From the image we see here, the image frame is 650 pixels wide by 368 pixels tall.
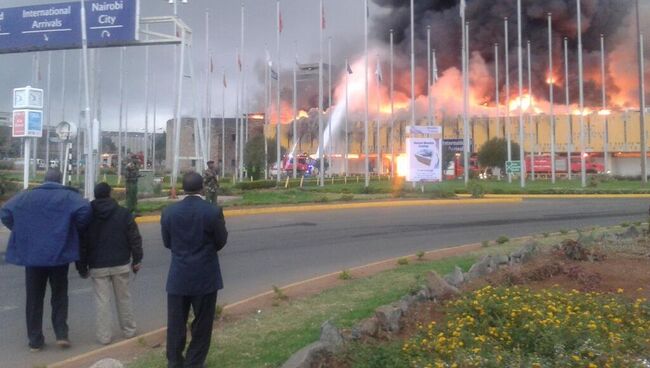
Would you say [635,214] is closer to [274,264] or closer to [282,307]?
[274,264]

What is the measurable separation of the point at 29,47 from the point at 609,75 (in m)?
58.1

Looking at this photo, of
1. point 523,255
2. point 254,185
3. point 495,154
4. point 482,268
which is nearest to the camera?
point 482,268

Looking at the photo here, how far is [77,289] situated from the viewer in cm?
895

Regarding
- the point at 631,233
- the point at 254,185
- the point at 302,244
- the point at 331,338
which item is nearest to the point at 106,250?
the point at 331,338

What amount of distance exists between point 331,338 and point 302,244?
9.04m

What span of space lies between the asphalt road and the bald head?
6.87 ft

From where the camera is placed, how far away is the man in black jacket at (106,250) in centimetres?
608

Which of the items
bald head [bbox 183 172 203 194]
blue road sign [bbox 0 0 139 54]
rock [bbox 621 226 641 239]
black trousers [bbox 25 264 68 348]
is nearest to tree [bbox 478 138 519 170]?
blue road sign [bbox 0 0 139 54]

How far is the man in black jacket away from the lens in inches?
239

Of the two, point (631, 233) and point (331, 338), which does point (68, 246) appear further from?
point (631, 233)

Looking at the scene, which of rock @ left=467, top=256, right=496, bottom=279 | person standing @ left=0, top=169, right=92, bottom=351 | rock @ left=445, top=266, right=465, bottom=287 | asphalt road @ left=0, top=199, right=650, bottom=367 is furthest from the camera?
rock @ left=467, top=256, right=496, bottom=279

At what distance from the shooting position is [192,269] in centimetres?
493

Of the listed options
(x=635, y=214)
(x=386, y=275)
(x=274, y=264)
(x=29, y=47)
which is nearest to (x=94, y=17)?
(x=29, y=47)

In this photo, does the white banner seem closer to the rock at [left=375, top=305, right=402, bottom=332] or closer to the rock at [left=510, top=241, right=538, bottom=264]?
the rock at [left=510, top=241, right=538, bottom=264]
